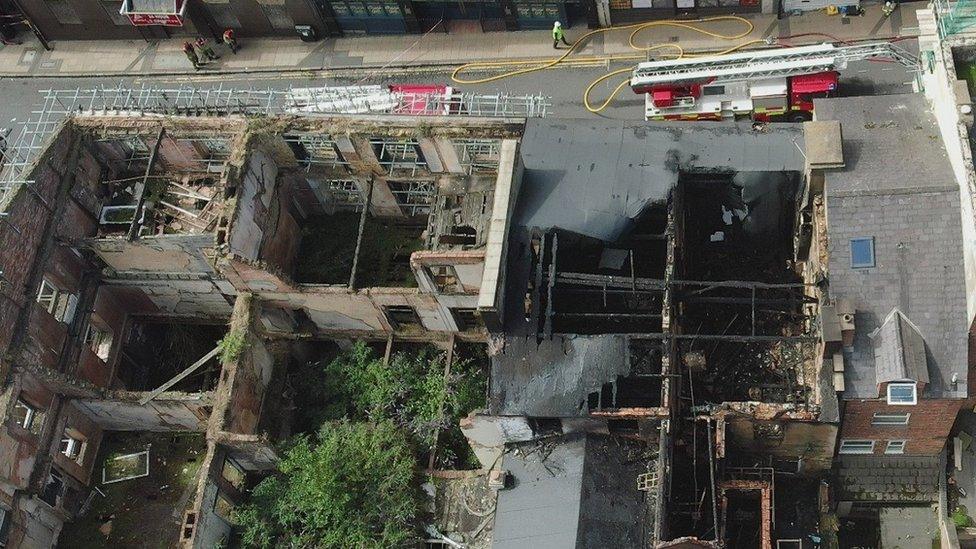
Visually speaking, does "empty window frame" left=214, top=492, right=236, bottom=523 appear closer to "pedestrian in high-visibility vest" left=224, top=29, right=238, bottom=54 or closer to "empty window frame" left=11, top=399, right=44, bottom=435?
"empty window frame" left=11, top=399, right=44, bottom=435

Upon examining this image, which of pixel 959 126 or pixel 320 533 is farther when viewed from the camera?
pixel 320 533

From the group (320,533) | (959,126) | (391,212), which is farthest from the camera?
(391,212)

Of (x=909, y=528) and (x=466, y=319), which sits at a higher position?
(x=466, y=319)

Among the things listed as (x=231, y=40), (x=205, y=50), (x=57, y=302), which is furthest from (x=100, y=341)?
(x=231, y=40)

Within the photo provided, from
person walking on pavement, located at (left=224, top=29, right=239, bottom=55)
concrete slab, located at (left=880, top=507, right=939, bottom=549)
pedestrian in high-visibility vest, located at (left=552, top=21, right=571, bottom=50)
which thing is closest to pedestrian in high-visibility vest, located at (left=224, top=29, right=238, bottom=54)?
person walking on pavement, located at (left=224, top=29, right=239, bottom=55)

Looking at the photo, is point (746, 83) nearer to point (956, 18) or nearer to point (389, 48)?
point (956, 18)

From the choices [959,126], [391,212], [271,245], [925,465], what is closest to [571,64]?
[391,212]

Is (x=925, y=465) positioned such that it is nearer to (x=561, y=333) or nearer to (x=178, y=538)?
(x=561, y=333)
